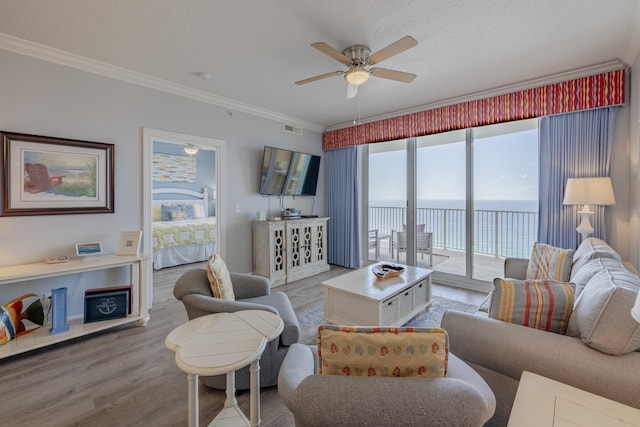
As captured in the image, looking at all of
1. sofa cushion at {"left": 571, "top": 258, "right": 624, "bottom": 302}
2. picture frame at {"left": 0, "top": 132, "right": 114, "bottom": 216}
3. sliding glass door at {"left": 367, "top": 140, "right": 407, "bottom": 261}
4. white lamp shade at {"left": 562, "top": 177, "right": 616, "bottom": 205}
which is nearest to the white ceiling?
picture frame at {"left": 0, "top": 132, "right": 114, "bottom": 216}

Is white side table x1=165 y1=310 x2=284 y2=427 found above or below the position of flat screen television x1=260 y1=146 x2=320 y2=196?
below

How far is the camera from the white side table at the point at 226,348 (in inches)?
42.9

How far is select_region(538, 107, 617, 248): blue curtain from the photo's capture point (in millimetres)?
2883

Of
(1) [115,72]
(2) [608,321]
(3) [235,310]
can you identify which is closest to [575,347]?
(2) [608,321]

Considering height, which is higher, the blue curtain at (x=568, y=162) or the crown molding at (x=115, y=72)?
the crown molding at (x=115, y=72)

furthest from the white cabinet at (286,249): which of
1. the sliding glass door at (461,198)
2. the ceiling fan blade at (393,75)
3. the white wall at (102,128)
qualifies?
the ceiling fan blade at (393,75)

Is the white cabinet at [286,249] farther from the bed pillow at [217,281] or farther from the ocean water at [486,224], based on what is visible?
the bed pillow at [217,281]

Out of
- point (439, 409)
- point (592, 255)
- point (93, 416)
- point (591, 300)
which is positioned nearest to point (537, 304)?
point (591, 300)

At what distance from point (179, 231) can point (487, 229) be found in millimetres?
5062

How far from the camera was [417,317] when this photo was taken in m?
2.93

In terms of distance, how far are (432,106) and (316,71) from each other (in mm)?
1959

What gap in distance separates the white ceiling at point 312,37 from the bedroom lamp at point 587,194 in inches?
45.4

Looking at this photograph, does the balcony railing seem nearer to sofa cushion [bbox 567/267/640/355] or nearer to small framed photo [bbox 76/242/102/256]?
sofa cushion [bbox 567/267/640/355]

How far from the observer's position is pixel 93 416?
1.62 metres
